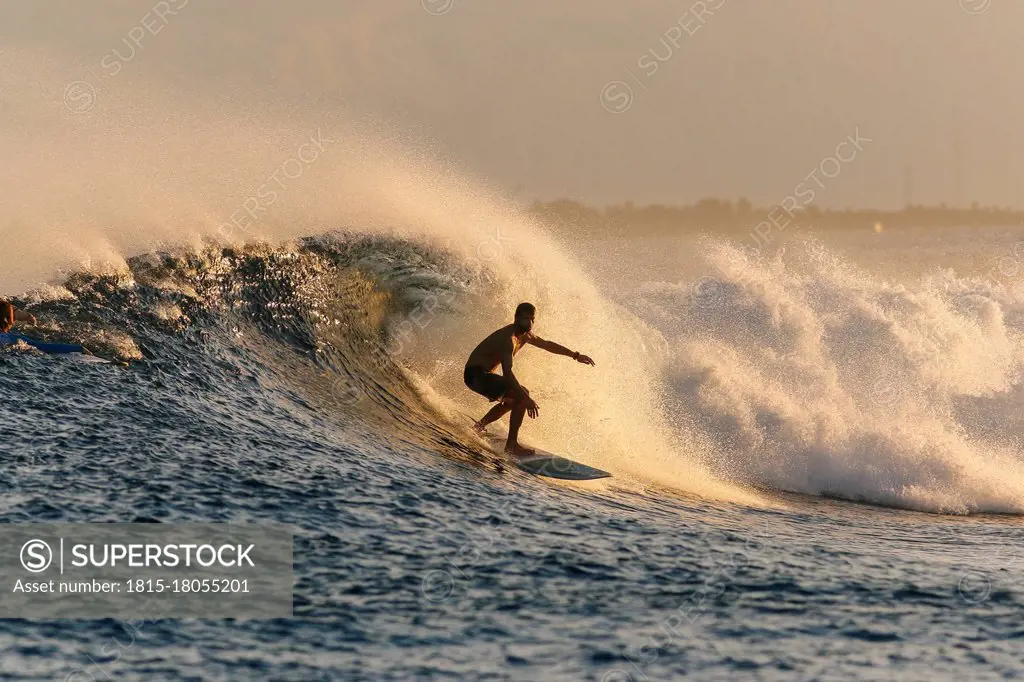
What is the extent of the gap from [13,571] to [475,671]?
3185mm

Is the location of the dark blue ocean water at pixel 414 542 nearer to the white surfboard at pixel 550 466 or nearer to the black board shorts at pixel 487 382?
the white surfboard at pixel 550 466

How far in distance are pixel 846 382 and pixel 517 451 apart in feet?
24.2

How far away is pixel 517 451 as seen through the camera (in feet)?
37.1

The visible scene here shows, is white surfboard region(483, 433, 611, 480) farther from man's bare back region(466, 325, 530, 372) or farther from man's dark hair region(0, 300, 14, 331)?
man's dark hair region(0, 300, 14, 331)

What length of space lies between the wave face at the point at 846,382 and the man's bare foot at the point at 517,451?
349 centimetres

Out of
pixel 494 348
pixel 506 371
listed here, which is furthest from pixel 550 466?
pixel 494 348

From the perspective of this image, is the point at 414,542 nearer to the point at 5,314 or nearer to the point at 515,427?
the point at 515,427

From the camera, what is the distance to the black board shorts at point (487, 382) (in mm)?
11516

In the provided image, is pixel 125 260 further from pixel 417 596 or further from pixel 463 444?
pixel 417 596

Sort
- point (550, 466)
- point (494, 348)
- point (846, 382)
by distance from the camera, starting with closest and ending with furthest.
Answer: point (550, 466) → point (494, 348) → point (846, 382)

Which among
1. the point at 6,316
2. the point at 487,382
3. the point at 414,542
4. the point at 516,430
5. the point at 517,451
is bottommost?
the point at 414,542

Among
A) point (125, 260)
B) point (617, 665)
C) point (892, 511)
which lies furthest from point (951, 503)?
point (125, 260)

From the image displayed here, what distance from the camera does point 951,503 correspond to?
43.6ft

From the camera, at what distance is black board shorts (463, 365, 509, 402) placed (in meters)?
11.5
